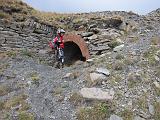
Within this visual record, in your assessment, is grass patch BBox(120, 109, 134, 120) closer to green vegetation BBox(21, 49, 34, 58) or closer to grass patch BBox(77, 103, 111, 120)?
grass patch BBox(77, 103, 111, 120)

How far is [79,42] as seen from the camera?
15.4m

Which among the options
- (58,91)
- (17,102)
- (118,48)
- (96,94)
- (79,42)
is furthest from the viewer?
(79,42)

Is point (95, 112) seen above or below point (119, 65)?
below

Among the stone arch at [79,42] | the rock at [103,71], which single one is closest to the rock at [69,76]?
the rock at [103,71]

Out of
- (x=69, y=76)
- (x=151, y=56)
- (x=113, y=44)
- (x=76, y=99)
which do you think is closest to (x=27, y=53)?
(x=113, y=44)

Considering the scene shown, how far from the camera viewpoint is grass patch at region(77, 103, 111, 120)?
877 centimetres

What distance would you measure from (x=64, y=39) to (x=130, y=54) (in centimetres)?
463

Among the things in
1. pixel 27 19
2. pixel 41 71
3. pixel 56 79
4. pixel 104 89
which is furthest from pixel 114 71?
pixel 27 19

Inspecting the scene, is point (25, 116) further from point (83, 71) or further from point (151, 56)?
point (151, 56)

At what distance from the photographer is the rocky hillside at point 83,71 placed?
921 centimetres

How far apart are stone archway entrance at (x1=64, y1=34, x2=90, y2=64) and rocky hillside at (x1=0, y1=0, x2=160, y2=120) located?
0.75 feet

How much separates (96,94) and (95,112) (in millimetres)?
813

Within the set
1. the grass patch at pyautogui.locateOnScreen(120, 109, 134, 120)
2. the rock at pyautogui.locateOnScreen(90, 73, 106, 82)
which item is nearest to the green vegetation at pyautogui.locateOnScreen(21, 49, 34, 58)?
the rock at pyautogui.locateOnScreen(90, 73, 106, 82)

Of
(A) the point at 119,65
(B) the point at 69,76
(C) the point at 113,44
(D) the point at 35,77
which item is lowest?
(D) the point at 35,77
